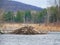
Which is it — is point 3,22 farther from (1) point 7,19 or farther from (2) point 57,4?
(2) point 57,4

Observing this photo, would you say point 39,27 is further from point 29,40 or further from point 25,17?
point 29,40

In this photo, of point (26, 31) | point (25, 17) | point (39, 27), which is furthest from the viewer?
point (26, 31)

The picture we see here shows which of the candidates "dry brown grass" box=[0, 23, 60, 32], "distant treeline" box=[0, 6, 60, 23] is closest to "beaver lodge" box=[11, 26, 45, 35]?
"dry brown grass" box=[0, 23, 60, 32]

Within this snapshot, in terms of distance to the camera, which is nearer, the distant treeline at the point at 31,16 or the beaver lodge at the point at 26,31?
the distant treeline at the point at 31,16

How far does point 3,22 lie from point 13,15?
1.13 ft

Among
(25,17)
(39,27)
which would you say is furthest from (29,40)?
(39,27)

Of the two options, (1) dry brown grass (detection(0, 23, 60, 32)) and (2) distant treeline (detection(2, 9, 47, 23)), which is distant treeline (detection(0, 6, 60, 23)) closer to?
(2) distant treeline (detection(2, 9, 47, 23))

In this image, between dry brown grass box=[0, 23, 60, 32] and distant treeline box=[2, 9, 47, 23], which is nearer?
distant treeline box=[2, 9, 47, 23]

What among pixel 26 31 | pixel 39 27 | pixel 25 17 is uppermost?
pixel 25 17

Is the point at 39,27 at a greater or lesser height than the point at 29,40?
greater

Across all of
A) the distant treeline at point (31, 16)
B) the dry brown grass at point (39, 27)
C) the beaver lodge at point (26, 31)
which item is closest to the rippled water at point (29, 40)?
the distant treeline at point (31, 16)

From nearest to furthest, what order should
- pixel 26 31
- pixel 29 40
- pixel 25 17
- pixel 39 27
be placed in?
pixel 29 40 < pixel 25 17 < pixel 39 27 < pixel 26 31

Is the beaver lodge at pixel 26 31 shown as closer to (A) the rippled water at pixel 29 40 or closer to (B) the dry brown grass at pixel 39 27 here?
(B) the dry brown grass at pixel 39 27

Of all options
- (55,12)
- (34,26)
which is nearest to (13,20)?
(34,26)
